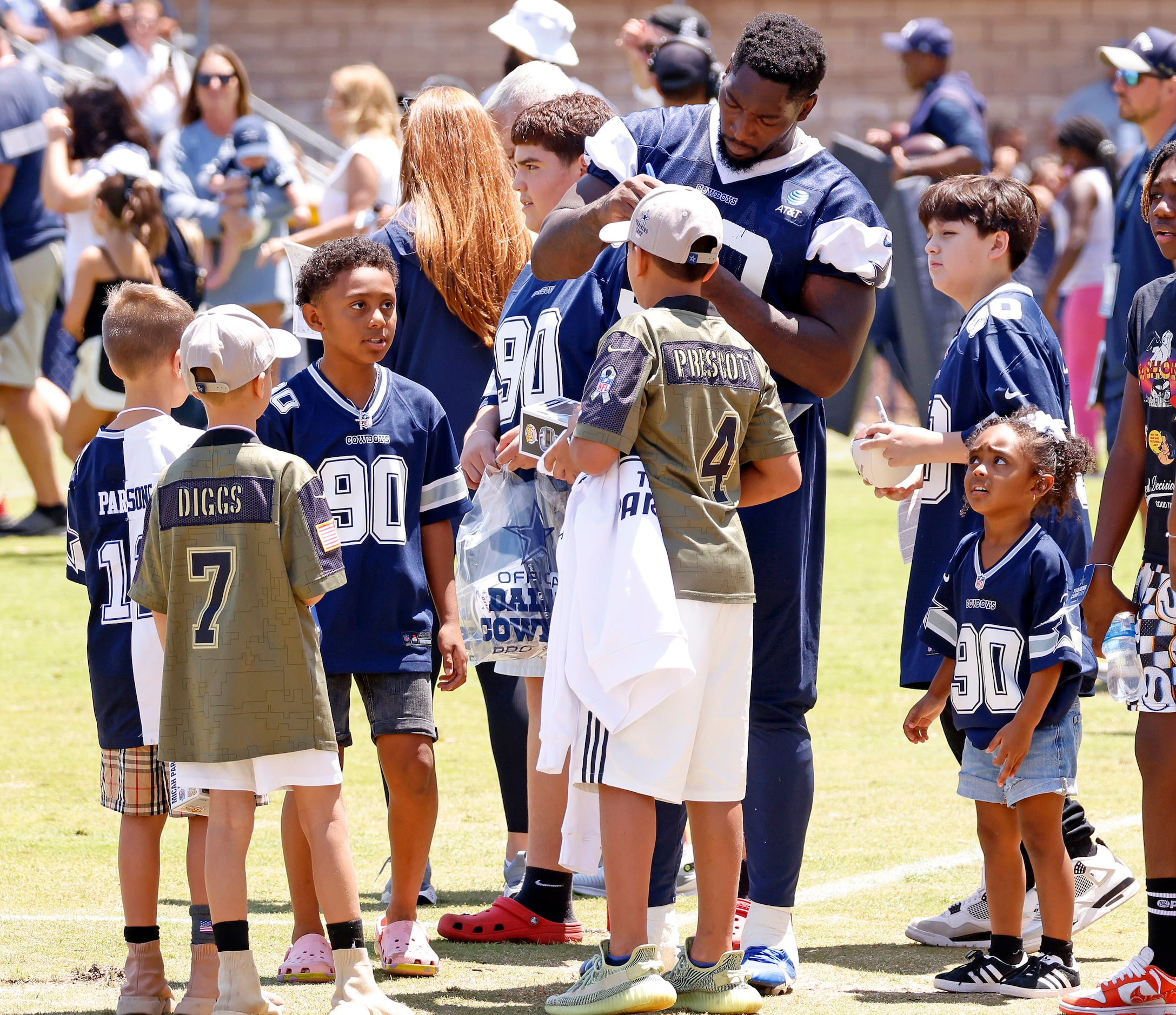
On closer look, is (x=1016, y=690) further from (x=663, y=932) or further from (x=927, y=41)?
(x=927, y=41)

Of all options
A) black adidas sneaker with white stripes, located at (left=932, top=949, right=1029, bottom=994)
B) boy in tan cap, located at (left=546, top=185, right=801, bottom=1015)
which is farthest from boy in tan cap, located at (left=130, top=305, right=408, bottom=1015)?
black adidas sneaker with white stripes, located at (left=932, top=949, right=1029, bottom=994)

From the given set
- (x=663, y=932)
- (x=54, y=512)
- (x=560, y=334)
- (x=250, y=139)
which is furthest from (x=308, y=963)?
(x=250, y=139)

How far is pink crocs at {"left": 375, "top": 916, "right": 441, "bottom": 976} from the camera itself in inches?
161

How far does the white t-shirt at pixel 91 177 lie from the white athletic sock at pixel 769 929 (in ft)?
21.6

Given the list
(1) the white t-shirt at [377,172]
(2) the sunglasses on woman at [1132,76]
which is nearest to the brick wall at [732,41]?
(1) the white t-shirt at [377,172]

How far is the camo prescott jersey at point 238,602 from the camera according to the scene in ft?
11.7

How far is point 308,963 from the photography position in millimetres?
4055

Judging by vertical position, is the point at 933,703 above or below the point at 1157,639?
below

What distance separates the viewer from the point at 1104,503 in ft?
13.7

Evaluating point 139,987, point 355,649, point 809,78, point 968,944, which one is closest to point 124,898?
point 139,987

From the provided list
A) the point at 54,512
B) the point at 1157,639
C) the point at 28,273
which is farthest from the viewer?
the point at 28,273

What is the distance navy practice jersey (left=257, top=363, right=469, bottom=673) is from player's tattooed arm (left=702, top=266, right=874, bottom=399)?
87 cm

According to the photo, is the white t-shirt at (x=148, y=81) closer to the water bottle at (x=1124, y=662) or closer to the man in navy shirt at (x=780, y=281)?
the man in navy shirt at (x=780, y=281)

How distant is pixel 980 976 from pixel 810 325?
5.01 ft
